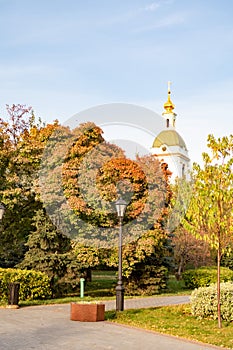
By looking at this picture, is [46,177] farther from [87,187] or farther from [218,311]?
[218,311]

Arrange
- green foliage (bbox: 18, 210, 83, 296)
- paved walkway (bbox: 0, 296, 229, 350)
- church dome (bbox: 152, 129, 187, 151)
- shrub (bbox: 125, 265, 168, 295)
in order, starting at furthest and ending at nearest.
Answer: church dome (bbox: 152, 129, 187, 151) → shrub (bbox: 125, 265, 168, 295) → green foliage (bbox: 18, 210, 83, 296) → paved walkway (bbox: 0, 296, 229, 350)

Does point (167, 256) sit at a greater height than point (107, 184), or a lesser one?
lesser

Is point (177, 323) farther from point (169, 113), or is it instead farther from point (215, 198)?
point (169, 113)

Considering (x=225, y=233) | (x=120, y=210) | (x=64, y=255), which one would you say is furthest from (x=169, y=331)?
(x=64, y=255)

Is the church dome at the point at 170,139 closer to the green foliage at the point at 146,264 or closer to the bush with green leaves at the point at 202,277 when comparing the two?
the bush with green leaves at the point at 202,277

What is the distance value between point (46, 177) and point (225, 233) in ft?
34.3

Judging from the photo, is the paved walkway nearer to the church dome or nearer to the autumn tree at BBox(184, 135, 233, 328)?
the autumn tree at BBox(184, 135, 233, 328)

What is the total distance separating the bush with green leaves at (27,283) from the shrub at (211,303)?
6.05 m

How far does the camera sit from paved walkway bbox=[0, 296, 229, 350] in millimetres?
8664

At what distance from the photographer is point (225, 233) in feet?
35.6

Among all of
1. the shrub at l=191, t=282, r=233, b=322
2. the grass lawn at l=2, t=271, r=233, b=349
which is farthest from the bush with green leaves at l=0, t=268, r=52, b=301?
the shrub at l=191, t=282, r=233, b=322

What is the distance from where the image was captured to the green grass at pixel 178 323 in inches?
384

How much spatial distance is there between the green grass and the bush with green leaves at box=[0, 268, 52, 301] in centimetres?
433

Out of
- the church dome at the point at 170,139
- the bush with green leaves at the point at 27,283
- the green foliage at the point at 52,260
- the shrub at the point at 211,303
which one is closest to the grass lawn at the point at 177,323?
the shrub at the point at 211,303
